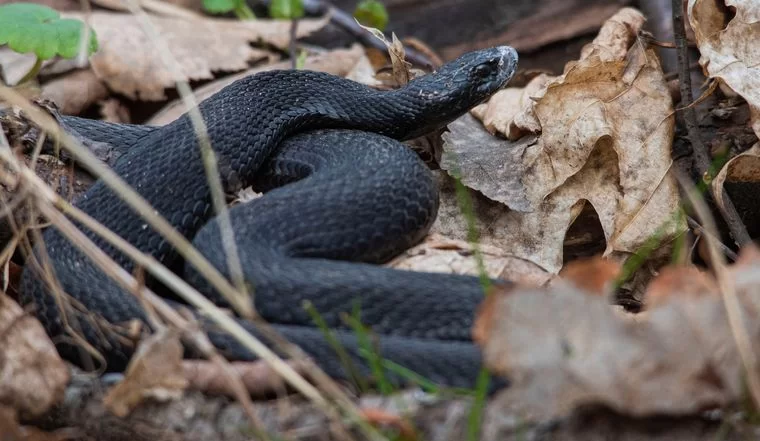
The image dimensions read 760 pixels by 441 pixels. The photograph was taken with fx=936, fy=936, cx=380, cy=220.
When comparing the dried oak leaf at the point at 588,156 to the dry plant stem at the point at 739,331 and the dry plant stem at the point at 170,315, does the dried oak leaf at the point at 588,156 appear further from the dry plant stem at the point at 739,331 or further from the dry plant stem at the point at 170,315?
the dry plant stem at the point at 170,315

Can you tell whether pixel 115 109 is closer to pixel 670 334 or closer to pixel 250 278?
pixel 250 278

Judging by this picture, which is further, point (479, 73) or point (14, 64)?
point (14, 64)

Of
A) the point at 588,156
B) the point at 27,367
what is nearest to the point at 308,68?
the point at 588,156

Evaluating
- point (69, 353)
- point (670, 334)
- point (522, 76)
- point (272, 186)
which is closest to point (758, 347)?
point (670, 334)

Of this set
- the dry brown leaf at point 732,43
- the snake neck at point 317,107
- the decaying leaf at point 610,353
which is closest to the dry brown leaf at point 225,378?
the decaying leaf at point 610,353

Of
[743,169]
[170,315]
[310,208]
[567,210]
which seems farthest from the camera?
[743,169]

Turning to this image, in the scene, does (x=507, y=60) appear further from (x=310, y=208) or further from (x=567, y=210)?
(x=310, y=208)
